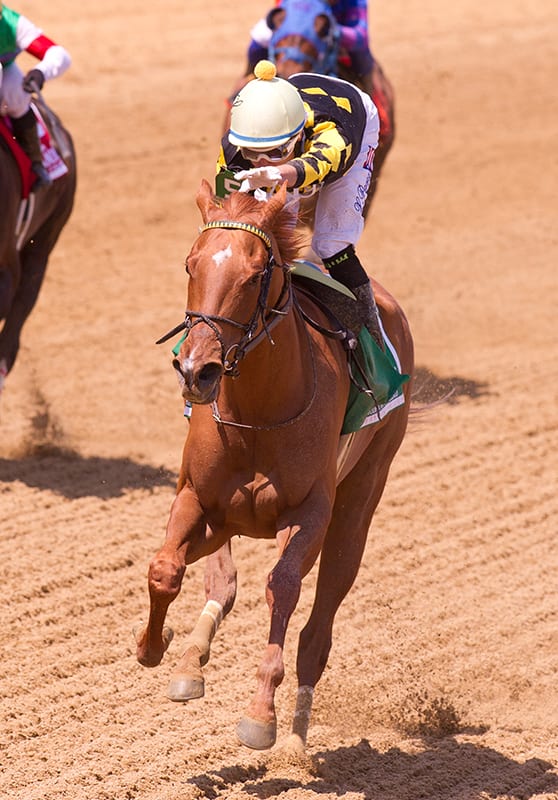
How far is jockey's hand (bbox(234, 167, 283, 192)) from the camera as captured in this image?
4398mm

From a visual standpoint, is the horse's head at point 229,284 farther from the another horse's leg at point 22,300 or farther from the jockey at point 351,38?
the jockey at point 351,38

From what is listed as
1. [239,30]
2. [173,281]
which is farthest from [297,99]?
[239,30]

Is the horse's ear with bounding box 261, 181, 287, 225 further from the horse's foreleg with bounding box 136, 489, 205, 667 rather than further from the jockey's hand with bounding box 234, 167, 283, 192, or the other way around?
the horse's foreleg with bounding box 136, 489, 205, 667

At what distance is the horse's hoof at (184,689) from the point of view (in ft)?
14.6

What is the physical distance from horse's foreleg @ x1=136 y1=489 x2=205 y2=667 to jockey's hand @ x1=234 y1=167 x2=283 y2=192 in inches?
42.0

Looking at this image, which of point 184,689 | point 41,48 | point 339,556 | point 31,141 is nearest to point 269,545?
point 339,556

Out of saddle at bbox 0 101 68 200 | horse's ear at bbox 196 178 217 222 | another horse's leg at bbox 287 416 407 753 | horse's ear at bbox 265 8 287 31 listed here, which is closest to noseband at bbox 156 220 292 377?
horse's ear at bbox 196 178 217 222

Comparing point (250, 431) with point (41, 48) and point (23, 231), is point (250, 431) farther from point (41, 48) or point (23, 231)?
point (41, 48)

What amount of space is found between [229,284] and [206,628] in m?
1.32

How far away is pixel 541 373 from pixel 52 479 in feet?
12.8

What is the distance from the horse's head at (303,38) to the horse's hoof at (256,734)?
573 centimetres

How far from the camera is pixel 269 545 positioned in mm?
7203

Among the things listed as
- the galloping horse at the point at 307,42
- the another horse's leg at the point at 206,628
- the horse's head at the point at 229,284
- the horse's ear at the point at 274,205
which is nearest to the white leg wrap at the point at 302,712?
the another horse's leg at the point at 206,628

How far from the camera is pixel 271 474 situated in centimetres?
461
